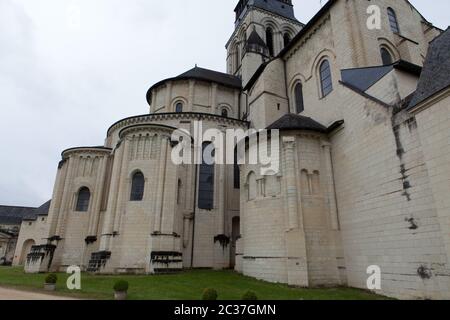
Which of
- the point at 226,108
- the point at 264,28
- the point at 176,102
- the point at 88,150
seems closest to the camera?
the point at 88,150

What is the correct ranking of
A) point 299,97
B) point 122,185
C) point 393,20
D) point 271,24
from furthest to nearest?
point 271,24 → point 299,97 → point 393,20 → point 122,185

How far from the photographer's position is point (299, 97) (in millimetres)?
19891

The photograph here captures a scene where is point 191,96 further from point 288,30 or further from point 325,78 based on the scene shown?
point 288,30

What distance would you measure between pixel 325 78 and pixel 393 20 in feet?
19.5

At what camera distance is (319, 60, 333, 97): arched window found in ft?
54.7

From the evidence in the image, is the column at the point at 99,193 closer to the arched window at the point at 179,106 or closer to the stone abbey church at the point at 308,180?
the stone abbey church at the point at 308,180

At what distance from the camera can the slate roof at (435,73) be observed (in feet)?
27.2

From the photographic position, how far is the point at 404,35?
1761 cm

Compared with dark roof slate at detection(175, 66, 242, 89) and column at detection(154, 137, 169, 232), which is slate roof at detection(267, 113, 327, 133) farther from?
dark roof slate at detection(175, 66, 242, 89)

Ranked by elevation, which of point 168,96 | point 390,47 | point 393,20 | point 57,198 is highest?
point 393,20

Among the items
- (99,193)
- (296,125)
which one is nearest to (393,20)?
(296,125)

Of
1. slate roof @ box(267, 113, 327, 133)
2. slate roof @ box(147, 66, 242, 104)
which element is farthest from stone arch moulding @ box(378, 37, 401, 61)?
slate roof @ box(147, 66, 242, 104)
